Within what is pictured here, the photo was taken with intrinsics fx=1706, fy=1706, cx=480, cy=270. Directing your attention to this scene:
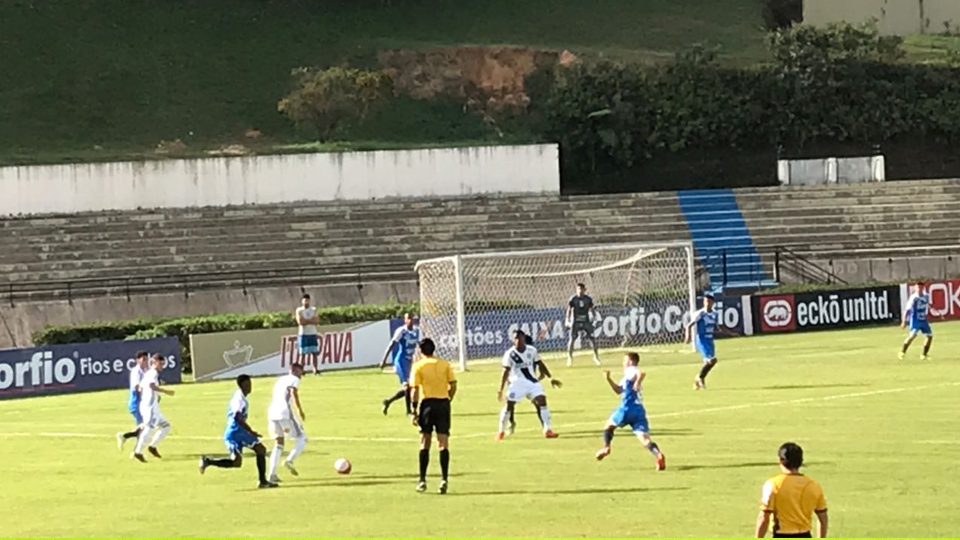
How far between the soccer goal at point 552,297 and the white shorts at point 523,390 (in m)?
18.1

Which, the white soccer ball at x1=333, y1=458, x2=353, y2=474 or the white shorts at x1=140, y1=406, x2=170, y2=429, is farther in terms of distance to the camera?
the white shorts at x1=140, y1=406, x2=170, y2=429

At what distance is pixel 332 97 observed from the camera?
73375 millimetres

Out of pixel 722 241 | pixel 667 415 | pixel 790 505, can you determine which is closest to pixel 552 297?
pixel 722 241

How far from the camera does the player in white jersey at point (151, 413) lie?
25781mm

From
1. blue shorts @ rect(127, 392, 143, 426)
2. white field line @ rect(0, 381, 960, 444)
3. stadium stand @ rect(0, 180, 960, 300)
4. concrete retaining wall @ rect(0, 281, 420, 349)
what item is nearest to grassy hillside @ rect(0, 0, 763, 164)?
stadium stand @ rect(0, 180, 960, 300)

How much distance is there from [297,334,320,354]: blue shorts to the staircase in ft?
62.2

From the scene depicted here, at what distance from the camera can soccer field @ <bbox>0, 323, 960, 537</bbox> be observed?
1806 cm

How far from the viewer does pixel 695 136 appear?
77.5 metres

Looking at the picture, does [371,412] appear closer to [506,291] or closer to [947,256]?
[506,291]

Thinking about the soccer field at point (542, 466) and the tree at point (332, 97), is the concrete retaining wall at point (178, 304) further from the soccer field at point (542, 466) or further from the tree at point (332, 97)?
the tree at point (332, 97)

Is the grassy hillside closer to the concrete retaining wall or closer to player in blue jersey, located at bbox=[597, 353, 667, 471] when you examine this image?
the concrete retaining wall

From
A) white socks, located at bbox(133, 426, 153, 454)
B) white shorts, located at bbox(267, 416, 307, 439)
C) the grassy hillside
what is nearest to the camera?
white shorts, located at bbox(267, 416, 307, 439)

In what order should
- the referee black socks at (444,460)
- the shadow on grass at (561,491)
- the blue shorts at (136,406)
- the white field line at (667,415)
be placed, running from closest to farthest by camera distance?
1. the shadow on grass at (561,491)
2. the referee black socks at (444,460)
3. the blue shorts at (136,406)
4. the white field line at (667,415)

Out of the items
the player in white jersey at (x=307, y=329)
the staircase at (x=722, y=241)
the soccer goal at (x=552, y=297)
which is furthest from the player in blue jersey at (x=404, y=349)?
the staircase at (x=722, y=241)
